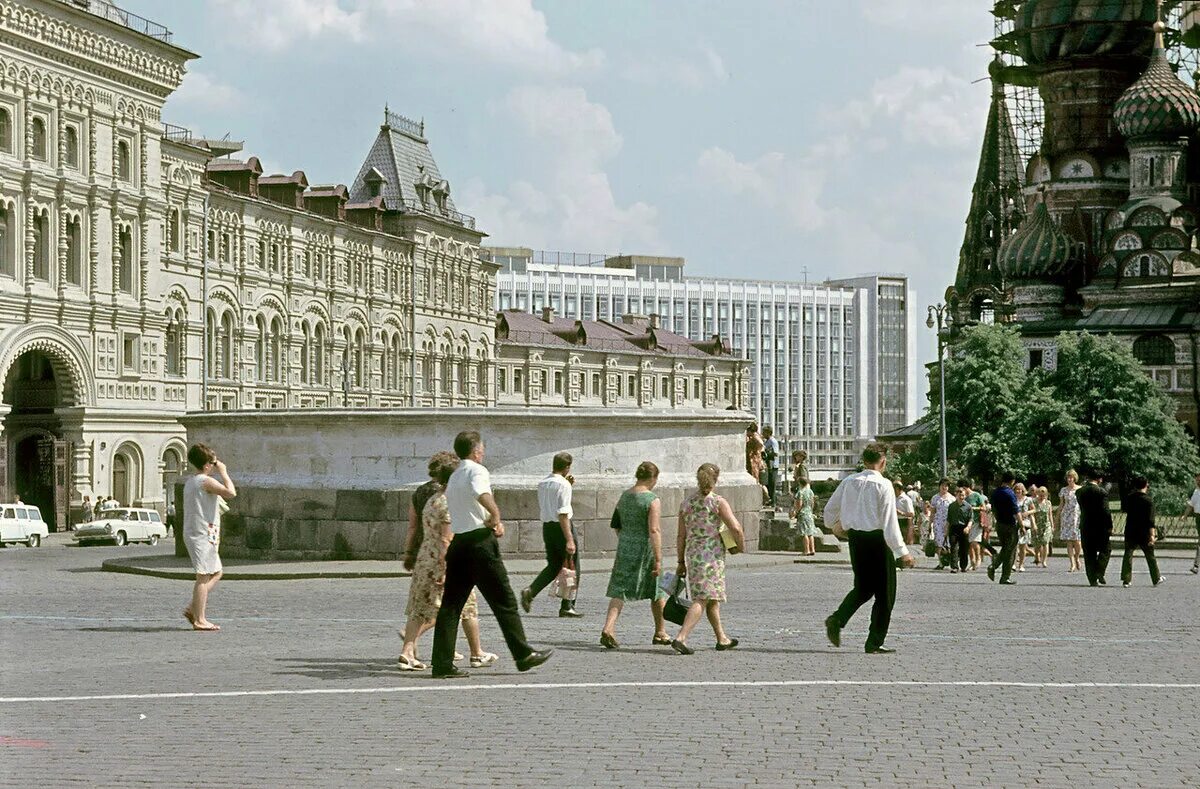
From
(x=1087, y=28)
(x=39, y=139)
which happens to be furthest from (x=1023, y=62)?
(x=39, y=139)

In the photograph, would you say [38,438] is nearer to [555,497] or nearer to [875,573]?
[555,497]

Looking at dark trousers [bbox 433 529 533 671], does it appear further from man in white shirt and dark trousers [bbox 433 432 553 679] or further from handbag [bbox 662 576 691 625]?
handbag [bbox 662 576 691 625]

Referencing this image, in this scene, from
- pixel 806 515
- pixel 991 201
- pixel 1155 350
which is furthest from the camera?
pixel 991 201

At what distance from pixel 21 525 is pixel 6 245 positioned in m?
10.7

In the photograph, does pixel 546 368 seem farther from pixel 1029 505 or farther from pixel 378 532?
pixel 378 532

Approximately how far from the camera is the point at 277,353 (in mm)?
74375

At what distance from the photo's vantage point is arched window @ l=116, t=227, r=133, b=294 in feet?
200

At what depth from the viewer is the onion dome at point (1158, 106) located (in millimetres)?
107625

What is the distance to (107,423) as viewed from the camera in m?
59.4

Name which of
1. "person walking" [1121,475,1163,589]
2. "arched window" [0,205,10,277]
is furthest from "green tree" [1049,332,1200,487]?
"person walking" [1121,475,1163,589]

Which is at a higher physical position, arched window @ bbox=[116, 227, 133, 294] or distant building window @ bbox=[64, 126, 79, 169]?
distant building window @ bbox=[64, 126, 79, 169]

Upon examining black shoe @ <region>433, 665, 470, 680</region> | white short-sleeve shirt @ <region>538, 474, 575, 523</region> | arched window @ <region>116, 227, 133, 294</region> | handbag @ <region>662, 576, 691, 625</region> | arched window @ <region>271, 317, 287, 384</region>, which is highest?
arched window @ <region>116, 227, 133, 294</region>

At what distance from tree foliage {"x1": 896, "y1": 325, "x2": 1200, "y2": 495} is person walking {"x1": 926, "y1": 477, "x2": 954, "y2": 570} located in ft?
142

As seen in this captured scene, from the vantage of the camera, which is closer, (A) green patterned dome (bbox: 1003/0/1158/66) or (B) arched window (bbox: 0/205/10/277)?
(B) arched window (bbox: 0/205/10/277)
